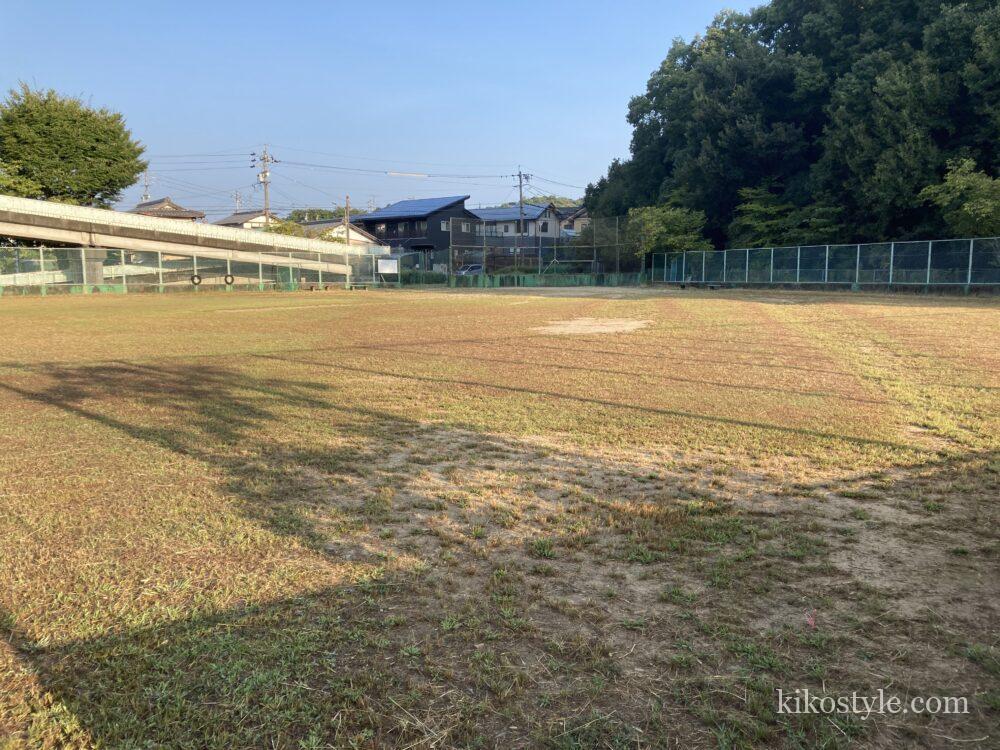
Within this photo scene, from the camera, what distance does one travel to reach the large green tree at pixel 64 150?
40.8 metres

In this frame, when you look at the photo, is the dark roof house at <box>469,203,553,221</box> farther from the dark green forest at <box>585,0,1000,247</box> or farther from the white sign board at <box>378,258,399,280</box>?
the white sign board at <box>378,258,399,280</box>

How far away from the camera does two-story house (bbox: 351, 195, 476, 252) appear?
6919 centimetres

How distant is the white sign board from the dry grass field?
42292mm

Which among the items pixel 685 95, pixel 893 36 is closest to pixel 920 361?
pixel 893 36

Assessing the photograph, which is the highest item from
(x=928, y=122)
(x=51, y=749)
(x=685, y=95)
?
(x=685, y=95)

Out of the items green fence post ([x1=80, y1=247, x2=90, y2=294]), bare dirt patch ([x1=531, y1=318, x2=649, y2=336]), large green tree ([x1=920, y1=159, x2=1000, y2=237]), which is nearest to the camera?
bare dirt patch ([x1=531, y1=318, x2=649, y2=336])

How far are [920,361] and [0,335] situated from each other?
58.0 ft

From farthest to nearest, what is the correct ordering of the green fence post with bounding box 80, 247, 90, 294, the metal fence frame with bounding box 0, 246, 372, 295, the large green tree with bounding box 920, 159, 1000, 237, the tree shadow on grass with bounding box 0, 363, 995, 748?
the green fence post with bounding box 80, 247, 90, 294, the metal fence frame with bounding box 0, 246, 372, 295, the large green tree with bounding box 920, 159, 1000, 237, the tree shadow on grass with bounding box 0, 363, 995, 748

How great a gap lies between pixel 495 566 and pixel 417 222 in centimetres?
6968

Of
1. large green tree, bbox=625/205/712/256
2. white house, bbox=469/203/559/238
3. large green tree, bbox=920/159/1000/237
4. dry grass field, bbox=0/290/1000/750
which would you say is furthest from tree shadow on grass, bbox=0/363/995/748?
white house, bbox=469/203/559/238

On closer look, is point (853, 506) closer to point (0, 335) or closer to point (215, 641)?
point (215, 641)

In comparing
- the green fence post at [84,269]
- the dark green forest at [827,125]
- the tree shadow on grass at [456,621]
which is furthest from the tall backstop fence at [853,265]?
the green fence post at [84,269]

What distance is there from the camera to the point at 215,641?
8.48 ft

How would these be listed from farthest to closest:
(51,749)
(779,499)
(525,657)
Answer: (779,499) < (525,657) < (51,749)
